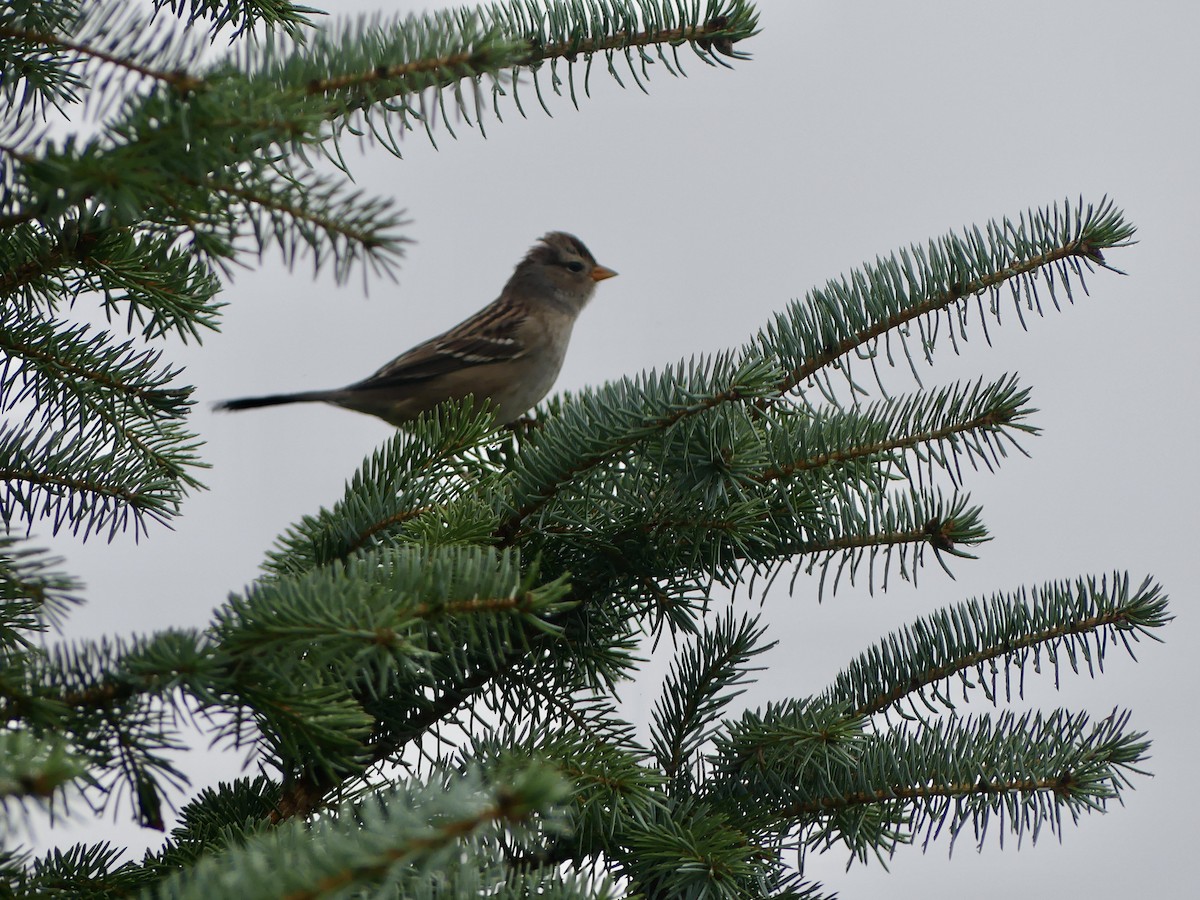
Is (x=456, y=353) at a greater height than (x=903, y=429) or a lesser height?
greater

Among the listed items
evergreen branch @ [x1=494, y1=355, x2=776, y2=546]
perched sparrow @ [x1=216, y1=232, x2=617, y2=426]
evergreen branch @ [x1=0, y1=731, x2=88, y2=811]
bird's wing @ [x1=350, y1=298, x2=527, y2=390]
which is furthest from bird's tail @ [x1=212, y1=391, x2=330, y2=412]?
evergreen branch @ [x1=0, y1=731, x2=88, y2=811]

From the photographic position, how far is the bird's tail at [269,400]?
293 centimetres

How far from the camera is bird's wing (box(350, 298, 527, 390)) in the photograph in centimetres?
388

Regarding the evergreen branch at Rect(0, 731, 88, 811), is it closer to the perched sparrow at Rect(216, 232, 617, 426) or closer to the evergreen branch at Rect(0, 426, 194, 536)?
the evergreen branch at Rect(0, 426, 194, 536)

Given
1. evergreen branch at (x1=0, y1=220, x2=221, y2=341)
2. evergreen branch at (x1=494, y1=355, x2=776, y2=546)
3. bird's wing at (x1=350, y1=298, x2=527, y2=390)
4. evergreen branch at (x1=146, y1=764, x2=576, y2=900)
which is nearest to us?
evergreen branch at (x1=146, y1=764, x2=576, y2=900)

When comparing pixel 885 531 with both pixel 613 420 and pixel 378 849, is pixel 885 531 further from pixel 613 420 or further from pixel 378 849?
pixel 378 849

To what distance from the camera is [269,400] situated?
3082mm

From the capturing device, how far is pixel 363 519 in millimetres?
1686

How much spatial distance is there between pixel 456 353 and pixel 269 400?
3.47 feet

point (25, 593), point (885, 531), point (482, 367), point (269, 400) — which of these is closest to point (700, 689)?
point (885, 531)

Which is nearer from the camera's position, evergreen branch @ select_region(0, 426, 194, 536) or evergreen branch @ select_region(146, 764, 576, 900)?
evergreen branch @ select_region(146, 764, 576, 900)

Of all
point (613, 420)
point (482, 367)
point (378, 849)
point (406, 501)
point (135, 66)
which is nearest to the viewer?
point (378, 849)

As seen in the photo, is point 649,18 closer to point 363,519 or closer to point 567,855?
point 363,519

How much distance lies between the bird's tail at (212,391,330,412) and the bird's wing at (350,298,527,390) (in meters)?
0.39
